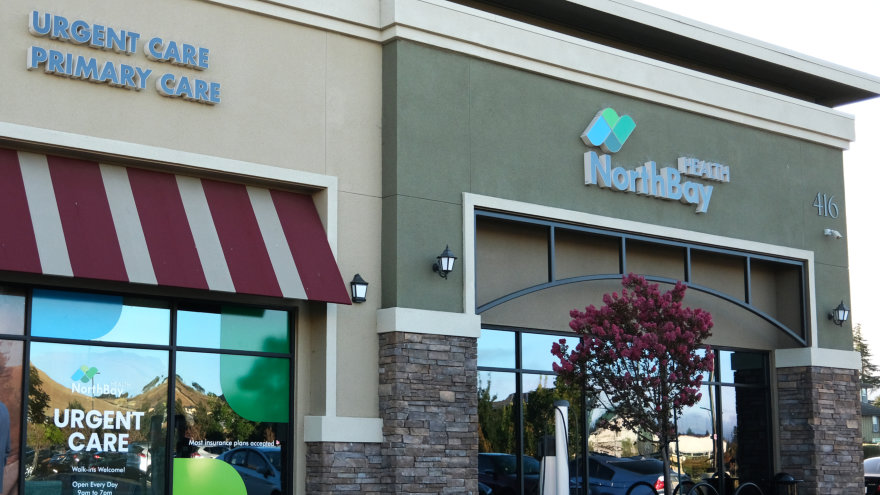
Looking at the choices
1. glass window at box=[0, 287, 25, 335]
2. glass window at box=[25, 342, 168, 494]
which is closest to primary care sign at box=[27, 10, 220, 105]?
glass window at box=[0, 287, 25, 335]

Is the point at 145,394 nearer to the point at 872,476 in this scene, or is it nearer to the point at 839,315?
the point at 839,315

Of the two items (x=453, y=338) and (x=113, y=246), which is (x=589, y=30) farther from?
(x=113, y=246)

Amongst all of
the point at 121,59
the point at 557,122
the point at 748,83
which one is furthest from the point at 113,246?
the point at 748,83

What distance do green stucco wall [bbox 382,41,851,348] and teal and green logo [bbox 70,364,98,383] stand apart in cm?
395

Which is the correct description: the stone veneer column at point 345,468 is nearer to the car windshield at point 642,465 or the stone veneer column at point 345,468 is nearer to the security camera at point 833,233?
the car windshield at point 642,465

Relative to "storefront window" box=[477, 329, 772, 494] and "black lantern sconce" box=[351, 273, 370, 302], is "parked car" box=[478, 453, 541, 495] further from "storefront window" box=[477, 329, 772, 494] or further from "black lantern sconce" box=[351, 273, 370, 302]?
"black lantern sconce" box=[351, 273, 370, 302]

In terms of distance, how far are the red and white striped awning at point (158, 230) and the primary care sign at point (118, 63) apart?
3.38 ft

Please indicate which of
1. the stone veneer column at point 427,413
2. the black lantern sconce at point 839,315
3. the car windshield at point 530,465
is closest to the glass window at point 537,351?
the car windshield at point 530,465

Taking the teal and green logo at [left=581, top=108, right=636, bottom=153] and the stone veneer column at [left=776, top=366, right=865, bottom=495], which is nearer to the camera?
the teal and green logo at [left=581, top=108, right=636, bottom=153]

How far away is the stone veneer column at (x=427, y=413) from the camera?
48.3 ft

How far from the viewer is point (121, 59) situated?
13.6m

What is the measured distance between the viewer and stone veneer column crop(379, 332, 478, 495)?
48.3ft

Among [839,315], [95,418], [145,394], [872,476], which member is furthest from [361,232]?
[872,476]

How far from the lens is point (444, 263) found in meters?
15.4
